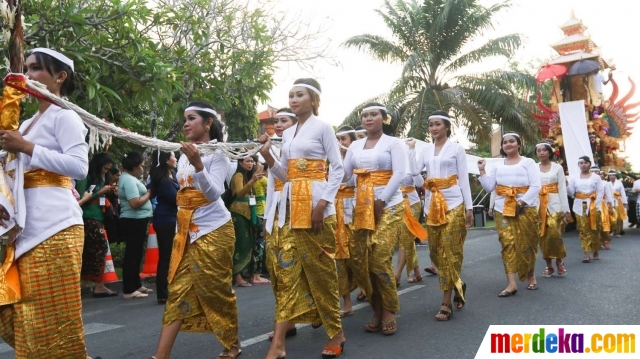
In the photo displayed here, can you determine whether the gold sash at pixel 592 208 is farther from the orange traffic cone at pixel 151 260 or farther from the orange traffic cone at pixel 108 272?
the orange traffic cone at pixel 108 272

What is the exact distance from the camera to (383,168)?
212 inches

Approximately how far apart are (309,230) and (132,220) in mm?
3728

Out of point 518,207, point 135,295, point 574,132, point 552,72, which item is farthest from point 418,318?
point 552,72

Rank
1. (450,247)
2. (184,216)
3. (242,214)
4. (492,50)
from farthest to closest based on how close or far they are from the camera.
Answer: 1. (492,50)
2. (242,214)
3. (450,247)
4. (184,216)

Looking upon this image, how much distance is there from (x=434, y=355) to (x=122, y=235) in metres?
4.70

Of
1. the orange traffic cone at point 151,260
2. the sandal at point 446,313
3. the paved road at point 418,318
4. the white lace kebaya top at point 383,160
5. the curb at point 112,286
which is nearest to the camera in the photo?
the paved road at point 418,318

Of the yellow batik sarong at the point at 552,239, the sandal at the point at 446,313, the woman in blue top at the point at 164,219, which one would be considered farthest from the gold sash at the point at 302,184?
the yellow batik sarong at the point at 552,239

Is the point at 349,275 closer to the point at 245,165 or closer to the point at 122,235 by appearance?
the point at 245,165

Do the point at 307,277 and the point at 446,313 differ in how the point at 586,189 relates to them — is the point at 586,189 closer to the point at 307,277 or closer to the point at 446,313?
the point at 446,313

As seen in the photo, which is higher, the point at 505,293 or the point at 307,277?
the point at 307,277

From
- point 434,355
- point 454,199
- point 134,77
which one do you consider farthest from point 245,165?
point 434,355

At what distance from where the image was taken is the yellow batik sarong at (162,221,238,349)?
3.96 metres

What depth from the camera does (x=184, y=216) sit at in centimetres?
410

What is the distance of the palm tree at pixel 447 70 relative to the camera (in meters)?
20.1
